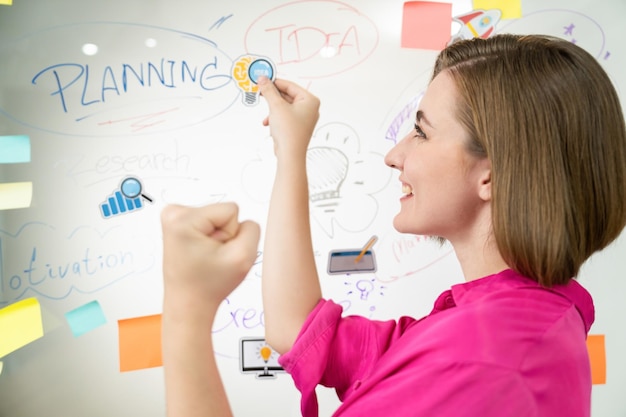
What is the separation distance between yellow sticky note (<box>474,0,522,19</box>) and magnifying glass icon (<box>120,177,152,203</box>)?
81cm

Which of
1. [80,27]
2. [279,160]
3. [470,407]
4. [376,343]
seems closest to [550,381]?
[470,407]

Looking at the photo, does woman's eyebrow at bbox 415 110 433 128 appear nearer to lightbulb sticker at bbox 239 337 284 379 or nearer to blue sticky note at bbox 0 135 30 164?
lightbulb sticker at bbox 239 337 284 379

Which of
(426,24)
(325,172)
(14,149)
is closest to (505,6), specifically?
(426,24)

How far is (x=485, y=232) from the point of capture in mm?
655

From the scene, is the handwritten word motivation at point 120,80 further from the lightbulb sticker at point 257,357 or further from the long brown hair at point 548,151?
the long brown hair at point 548,151

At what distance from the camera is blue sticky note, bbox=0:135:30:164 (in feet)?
3.28

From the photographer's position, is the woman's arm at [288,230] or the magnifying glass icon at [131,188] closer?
the woman's arm at [288,230]

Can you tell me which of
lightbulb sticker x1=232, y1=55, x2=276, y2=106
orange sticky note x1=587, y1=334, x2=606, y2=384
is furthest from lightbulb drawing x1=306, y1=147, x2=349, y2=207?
orange sticky note x1=587, y1=334, x2=606, y2=384

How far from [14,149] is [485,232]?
2.74 feet

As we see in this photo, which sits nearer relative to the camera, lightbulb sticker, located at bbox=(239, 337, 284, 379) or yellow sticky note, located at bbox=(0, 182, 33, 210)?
yellow sticky note, located at bbox=(0, 182, 33, 210)

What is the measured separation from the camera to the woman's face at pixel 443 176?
0.65 meters

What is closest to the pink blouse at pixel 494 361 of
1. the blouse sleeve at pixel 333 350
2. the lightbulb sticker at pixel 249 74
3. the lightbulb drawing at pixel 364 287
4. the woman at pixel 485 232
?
the woman at pixel 485 232

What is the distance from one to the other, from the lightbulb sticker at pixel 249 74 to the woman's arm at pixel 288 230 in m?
0.43

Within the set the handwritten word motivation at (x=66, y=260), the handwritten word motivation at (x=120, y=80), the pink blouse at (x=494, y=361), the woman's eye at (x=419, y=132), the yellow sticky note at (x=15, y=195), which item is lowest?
the pink blouse at (x=494, y=361)
